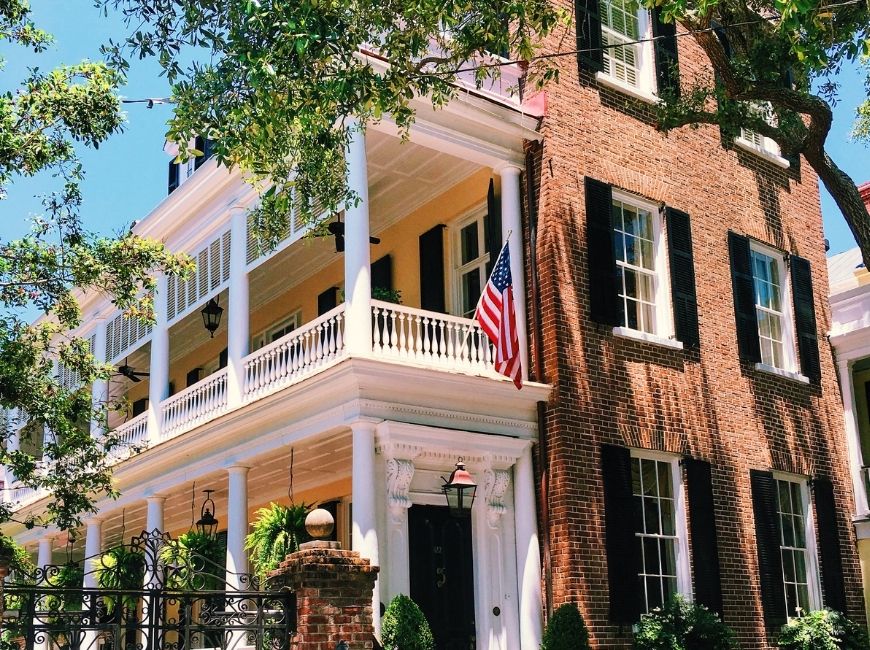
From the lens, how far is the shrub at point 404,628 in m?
12.1

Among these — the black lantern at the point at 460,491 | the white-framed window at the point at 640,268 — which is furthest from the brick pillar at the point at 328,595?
the white-framed window at the point at 640,268

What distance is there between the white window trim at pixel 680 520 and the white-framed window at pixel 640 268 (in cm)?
173

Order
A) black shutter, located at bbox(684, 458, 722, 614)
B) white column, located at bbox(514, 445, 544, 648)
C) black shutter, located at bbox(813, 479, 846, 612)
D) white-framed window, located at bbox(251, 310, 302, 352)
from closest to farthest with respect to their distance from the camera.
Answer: white column, located at bbox(514, 445, 544, 648)
black shutter, located at bbox(684, 458, 722, 614)
black shutter, located at bbox(813, 479, 846, 612)
white-framed window, located at bbox(251, 310, 302, 352)

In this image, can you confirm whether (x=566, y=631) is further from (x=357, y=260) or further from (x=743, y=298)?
(x=743, y=298)

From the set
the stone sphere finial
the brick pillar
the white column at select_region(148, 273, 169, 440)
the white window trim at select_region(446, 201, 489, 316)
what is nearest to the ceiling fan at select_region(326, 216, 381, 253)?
the white window trim at select_region(446, 201, 489, 316)

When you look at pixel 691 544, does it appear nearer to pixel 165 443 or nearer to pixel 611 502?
pixel 611 502

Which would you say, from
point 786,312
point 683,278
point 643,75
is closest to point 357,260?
point 683,278

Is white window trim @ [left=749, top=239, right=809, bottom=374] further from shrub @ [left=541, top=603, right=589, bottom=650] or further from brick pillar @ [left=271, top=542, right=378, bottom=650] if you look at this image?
brick pillar @ [left=271, top=542, right=378, bottom=650]

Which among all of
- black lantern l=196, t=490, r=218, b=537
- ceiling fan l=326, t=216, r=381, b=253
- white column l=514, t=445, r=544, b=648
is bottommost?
white column l=514, t=445, r=544, b=648

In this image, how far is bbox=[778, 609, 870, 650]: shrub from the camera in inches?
611

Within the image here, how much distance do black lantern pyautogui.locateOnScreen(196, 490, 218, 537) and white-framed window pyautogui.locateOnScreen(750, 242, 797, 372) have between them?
915 cm

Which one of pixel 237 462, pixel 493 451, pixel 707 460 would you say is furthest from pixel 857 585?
pixel 237 462

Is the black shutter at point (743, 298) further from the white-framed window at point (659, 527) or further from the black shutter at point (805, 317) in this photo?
the white-framed window at point (659, 527)

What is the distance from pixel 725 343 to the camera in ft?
54.5
